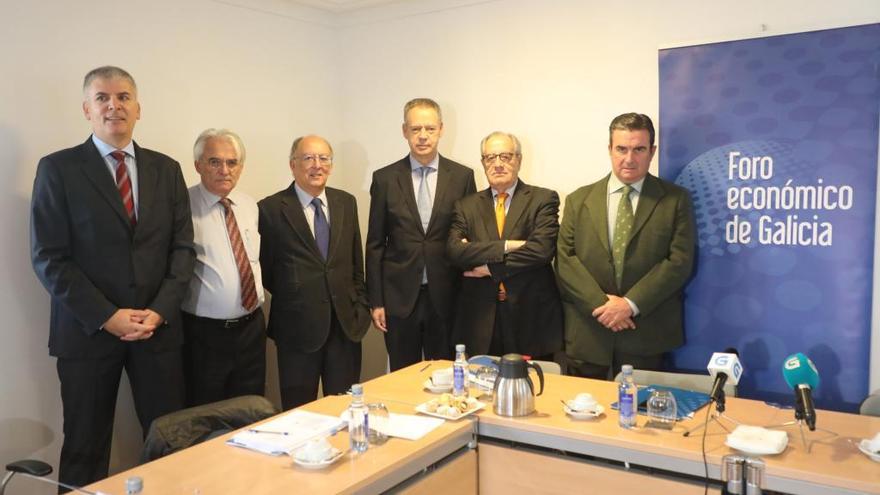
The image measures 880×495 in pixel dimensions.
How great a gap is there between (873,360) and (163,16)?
4.37 m

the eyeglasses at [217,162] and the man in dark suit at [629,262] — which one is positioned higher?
the eyeglasses at [217,162]

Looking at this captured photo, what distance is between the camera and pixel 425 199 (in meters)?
4.13

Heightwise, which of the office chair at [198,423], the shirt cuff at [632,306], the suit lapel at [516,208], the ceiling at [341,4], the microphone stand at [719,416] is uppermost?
the ceiling at [341,4]

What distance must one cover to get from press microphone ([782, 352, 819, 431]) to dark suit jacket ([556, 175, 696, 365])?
1171mm

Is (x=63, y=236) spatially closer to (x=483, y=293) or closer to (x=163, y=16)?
(x=163, y=16)

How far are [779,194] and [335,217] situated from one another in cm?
243

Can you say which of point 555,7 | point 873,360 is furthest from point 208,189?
point 873,360

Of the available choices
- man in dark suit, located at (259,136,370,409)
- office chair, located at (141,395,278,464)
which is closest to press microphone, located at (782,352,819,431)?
office chair, located at (141,395,278,464)

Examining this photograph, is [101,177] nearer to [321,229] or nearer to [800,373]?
[321,229]

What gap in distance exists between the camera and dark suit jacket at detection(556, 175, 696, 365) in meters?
3.43

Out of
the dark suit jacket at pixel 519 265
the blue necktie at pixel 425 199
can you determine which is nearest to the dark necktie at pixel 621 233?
the dark suit jacket at pixel 519 265

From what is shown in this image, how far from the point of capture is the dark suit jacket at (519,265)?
12.0 ft

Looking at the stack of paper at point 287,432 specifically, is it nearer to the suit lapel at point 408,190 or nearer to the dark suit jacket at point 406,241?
the dark suit jacket at point 406,241

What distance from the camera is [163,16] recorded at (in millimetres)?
4105
